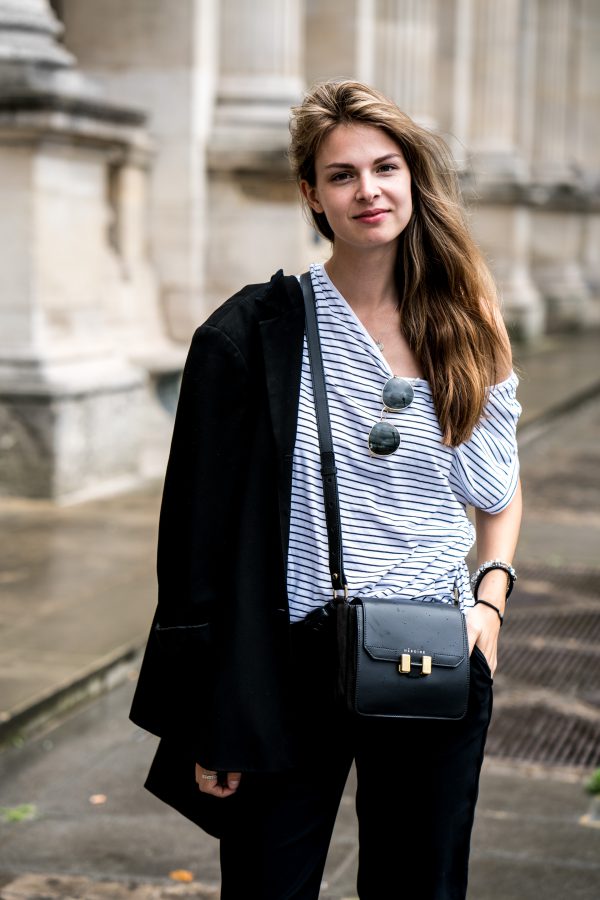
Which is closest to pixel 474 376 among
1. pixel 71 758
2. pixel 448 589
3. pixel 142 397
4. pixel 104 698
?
pixel 448 589

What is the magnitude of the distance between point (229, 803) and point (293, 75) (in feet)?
33.3

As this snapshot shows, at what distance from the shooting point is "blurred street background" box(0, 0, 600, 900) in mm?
4270

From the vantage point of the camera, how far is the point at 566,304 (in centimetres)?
2388

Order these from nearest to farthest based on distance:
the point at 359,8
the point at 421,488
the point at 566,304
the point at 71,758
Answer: the point at 421,488
the point at 71,758
the point at 359,8
the point at 566,304

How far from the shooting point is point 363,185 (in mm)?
2430

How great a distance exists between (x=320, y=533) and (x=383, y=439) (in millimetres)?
175

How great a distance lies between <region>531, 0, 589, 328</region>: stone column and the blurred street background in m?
7.39

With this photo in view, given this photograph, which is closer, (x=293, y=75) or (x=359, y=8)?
(x=293, y=75)

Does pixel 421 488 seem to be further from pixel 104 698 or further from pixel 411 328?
pixel 104 698

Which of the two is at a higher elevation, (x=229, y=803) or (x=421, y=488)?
(x=421, y=488)

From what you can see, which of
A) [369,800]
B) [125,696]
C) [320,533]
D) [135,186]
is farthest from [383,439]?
[135,186]

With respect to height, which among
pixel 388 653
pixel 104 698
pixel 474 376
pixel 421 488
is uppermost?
pixel 474 376

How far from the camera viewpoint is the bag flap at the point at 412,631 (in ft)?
7.63

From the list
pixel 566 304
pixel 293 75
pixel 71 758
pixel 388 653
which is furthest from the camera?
pixel 566 304
